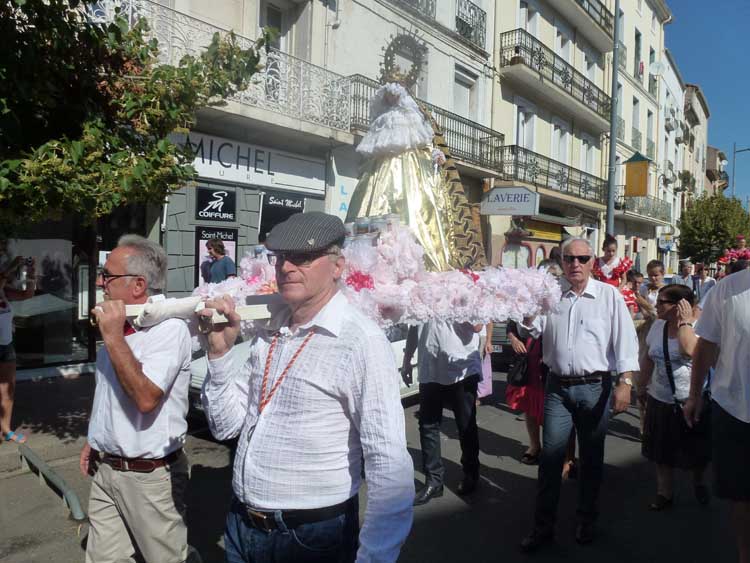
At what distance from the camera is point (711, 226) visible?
33.0m

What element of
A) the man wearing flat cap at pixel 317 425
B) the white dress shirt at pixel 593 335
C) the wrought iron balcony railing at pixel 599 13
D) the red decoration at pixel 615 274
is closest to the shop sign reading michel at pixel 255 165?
the red decoration at pixel 615 274

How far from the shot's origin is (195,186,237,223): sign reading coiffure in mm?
10258

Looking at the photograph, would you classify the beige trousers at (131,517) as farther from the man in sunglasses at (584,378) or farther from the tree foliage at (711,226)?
the tree foliage at (711,226)

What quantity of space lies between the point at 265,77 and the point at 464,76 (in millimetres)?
7551

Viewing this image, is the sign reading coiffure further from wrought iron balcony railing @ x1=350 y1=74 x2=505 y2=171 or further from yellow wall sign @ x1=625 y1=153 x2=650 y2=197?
yellow wall sign @ x1=625 y1=153 x2=650 y2=197

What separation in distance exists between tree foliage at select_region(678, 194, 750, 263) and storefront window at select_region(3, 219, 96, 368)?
105ft

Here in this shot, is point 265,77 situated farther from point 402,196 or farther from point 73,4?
point 402,196

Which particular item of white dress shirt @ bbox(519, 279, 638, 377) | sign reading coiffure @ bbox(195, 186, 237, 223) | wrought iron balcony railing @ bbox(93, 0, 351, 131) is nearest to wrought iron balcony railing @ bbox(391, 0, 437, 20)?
wrought iron balcony railing @ bbox(93, 0, 351, 131)

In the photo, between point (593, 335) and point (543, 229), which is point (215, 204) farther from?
point (543, 229)

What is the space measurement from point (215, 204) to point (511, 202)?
7.75 m

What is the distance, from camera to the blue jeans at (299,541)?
5.74 ft

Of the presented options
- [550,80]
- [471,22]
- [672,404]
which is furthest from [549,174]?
[672,404]

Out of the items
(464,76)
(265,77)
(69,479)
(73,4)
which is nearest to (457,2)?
(464,76)

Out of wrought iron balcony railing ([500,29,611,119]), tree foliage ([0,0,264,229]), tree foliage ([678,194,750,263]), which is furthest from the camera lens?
tree foliage ([678,194,750,263])
